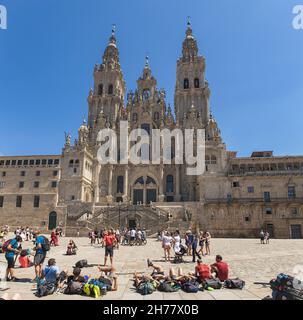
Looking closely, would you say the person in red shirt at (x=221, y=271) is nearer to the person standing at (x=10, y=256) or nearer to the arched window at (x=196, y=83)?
the person standing at (x=10, y=256)

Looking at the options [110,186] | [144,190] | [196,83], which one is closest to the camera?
[110,186]

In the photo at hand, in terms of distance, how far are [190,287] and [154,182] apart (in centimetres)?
4219

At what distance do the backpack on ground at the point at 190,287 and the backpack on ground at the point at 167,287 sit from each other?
9.0 inches

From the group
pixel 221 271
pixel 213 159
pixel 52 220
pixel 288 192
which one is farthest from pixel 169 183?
pixel 221 271

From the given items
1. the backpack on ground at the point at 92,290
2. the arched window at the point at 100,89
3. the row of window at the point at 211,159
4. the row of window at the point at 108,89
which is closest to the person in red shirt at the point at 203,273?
the backpack on ground at the point at 92,290

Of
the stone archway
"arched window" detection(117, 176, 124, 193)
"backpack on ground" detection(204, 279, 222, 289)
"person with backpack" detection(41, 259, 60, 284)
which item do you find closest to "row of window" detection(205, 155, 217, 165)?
the stone archway

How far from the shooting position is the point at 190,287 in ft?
27.6

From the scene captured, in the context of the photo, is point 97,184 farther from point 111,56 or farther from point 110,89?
point 111,56

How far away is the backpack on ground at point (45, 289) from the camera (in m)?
7.86

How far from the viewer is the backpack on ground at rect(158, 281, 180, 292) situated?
27.7 ft

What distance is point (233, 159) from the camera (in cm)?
4712

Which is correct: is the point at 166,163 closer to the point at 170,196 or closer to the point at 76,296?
the point at 170,196

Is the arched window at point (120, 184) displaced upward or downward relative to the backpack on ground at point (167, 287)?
upward
